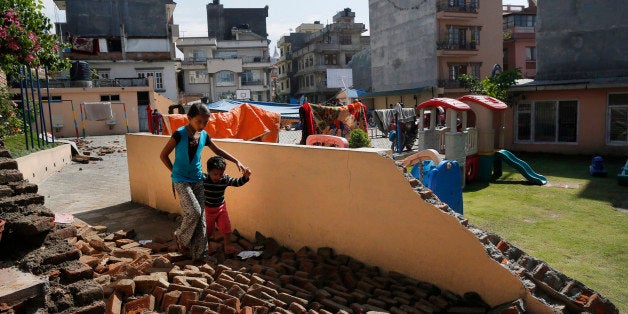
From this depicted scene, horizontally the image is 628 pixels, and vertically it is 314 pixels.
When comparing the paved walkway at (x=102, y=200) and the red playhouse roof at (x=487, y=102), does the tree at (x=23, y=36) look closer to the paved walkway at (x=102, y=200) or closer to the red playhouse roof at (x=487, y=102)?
the paved walkway at (x=102, y=200)

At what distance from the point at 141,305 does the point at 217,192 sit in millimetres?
1832

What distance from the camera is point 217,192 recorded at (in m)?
5.27

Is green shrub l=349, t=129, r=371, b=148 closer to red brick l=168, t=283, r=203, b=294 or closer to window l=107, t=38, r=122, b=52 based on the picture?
red brick l=168, t=283, r=203, b=294

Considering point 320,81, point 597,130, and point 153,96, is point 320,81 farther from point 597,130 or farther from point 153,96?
point 597,130

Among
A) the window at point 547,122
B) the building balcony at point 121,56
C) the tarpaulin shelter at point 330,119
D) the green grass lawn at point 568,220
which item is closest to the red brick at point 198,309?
the green grass lawn at point 568,220

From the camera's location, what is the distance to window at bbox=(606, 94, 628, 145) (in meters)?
15.0

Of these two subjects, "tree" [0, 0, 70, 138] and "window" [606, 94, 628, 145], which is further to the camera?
"window" [606, 94, 628, 145]

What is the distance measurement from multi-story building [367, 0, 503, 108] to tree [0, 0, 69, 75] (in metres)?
28.2

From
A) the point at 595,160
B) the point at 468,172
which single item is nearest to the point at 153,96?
the point at 468,172

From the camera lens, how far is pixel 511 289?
3590 mm

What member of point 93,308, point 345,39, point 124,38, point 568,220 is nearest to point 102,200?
point 93,308

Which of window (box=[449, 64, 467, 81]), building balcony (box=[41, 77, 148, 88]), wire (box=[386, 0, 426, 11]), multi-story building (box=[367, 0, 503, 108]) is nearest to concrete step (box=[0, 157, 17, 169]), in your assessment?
building balcony (box=[41, 77, 148, 88])

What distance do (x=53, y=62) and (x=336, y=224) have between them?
736 cm

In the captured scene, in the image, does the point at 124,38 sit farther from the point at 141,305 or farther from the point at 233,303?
the point at 233,303
